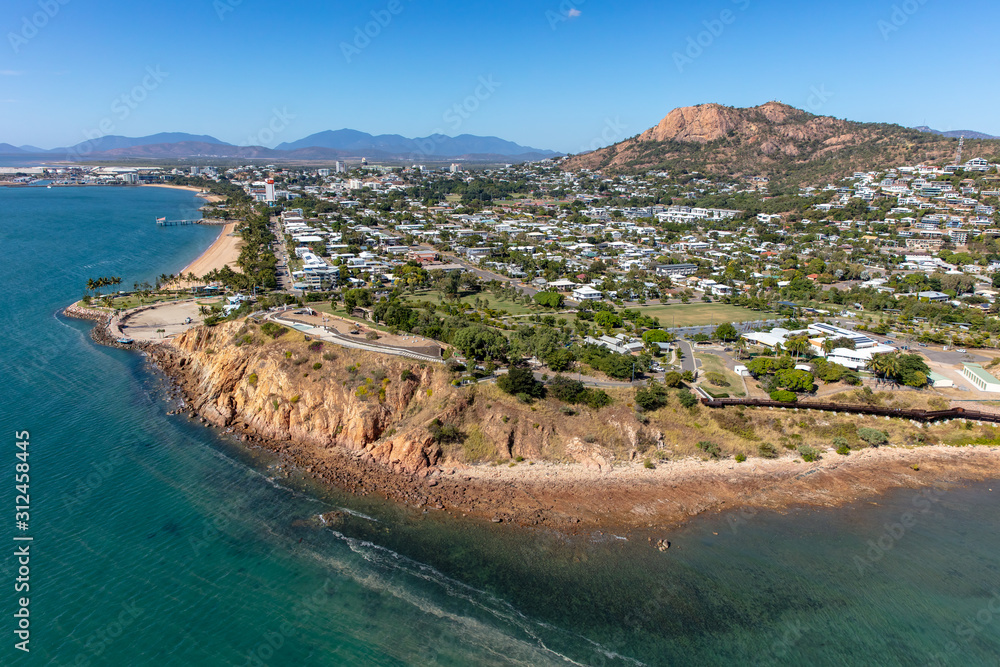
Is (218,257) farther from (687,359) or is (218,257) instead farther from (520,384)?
(687,359)

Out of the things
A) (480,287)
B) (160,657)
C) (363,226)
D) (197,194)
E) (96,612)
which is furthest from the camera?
(197,194)

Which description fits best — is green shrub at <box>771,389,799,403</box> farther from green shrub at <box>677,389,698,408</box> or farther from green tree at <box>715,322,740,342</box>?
green tree at <box>715,322,740,342</box>

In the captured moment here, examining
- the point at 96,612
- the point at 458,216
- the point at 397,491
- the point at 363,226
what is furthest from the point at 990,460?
the point at 458,216

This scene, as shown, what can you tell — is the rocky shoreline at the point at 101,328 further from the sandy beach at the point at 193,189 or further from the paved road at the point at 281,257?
the sandy beach at the point at 193,189

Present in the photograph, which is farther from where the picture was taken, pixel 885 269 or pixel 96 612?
pixel 885 269

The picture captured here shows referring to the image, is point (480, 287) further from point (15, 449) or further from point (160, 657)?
point (160, 657)
